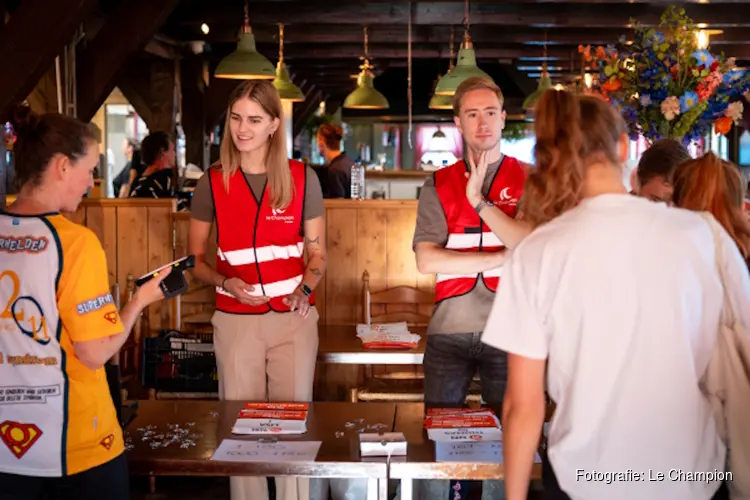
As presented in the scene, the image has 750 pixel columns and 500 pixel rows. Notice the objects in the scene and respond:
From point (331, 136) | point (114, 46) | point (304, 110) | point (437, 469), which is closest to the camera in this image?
point (437, 469)

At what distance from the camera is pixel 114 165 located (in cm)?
1552

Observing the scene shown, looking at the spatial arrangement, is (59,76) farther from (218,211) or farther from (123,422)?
(123,422)

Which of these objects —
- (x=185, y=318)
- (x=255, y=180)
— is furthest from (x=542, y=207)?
(x=185, y=318)

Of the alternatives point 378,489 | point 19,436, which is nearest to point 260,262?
point 378,489

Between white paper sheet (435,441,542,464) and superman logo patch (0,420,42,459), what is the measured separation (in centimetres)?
97

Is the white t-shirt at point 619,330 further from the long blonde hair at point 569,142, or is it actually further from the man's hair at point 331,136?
the man's hair at point 331,136

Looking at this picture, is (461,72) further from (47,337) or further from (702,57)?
(47,337)

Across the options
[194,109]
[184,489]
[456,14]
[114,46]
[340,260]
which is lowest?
[184,489]

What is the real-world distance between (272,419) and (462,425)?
55cm

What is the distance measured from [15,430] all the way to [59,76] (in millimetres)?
5527

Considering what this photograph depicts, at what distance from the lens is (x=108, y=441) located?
2.24 m

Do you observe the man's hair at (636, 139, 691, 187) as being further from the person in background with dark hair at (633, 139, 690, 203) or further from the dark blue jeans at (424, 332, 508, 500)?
the dark blue jeans at (424, 332, 508, 500)

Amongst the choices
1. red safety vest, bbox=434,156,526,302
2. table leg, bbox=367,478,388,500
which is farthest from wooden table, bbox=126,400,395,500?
red safety vest, bbox=434,156,526,302

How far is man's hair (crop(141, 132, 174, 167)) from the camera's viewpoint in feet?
21.2
